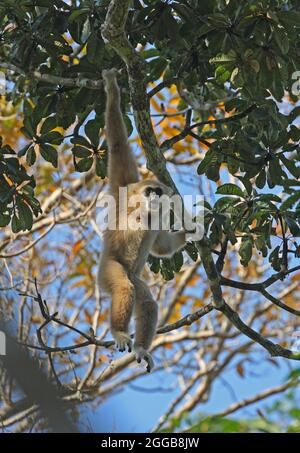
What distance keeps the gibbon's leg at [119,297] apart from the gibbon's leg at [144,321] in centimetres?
18

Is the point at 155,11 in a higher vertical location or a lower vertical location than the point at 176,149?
lower

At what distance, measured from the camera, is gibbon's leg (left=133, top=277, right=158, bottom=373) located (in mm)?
4734

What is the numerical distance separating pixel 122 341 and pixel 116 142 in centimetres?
141

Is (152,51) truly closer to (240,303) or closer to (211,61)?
(211,61)

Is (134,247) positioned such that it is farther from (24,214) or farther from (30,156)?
(30,156)

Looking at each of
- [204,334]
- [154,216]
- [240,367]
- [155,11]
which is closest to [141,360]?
[154,216]

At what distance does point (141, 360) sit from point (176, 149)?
15.7 ft

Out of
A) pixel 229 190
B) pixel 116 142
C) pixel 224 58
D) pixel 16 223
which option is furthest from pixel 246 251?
pixel 16 223

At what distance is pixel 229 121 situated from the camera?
4.89 m

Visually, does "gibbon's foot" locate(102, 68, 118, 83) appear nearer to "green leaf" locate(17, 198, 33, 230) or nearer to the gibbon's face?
the gibbon's face

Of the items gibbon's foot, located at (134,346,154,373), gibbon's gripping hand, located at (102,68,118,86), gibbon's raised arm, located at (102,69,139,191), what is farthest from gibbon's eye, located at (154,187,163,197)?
gibbon's foot, located at (134,346,154,373)

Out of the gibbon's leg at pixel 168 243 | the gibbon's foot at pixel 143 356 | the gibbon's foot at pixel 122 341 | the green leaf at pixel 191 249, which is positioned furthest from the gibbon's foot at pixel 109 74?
the gibbon's foot at pixel 143 356

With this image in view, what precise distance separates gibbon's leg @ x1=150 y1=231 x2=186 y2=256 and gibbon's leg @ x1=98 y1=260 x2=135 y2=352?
309 mm

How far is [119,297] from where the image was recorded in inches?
188
